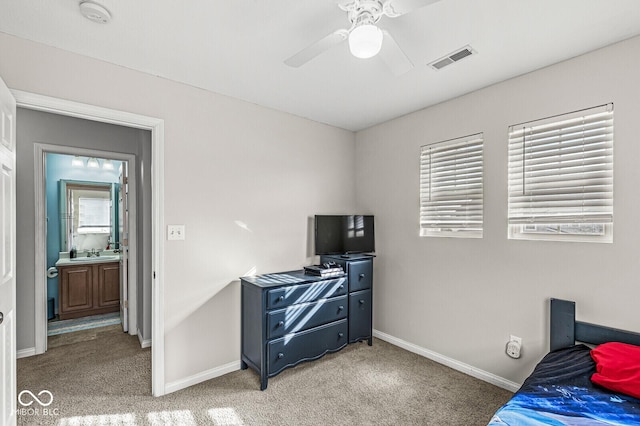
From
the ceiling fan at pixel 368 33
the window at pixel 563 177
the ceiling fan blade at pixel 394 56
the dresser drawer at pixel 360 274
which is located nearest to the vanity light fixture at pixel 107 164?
the dresser drawer at pixel 360 274

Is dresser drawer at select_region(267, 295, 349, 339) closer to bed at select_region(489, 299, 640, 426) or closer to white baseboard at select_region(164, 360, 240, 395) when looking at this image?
white baseboard at select_region(164, 360, 240, 395)

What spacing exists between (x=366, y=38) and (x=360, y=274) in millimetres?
2373

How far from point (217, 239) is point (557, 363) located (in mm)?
2565

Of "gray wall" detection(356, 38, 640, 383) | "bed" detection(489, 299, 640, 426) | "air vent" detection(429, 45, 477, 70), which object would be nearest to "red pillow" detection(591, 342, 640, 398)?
"bed" detection(489, 299, 640, 426)

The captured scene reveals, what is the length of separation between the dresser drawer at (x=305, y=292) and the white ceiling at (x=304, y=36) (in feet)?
5.61

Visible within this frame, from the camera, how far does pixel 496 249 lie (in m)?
2.57

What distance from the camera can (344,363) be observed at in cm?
294

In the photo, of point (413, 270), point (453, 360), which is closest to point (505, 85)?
point (413, 270)

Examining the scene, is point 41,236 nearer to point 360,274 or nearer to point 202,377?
point 202,377

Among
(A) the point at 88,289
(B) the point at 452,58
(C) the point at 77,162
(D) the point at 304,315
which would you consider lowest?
(A) the point at 88,289

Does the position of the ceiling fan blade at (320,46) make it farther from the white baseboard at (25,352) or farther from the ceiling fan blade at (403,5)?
the white baseboard at (25,352)

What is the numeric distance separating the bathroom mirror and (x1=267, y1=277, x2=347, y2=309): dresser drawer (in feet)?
12.5

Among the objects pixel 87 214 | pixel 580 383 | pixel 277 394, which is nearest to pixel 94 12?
pixel 277 394

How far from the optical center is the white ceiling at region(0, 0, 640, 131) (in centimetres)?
167
